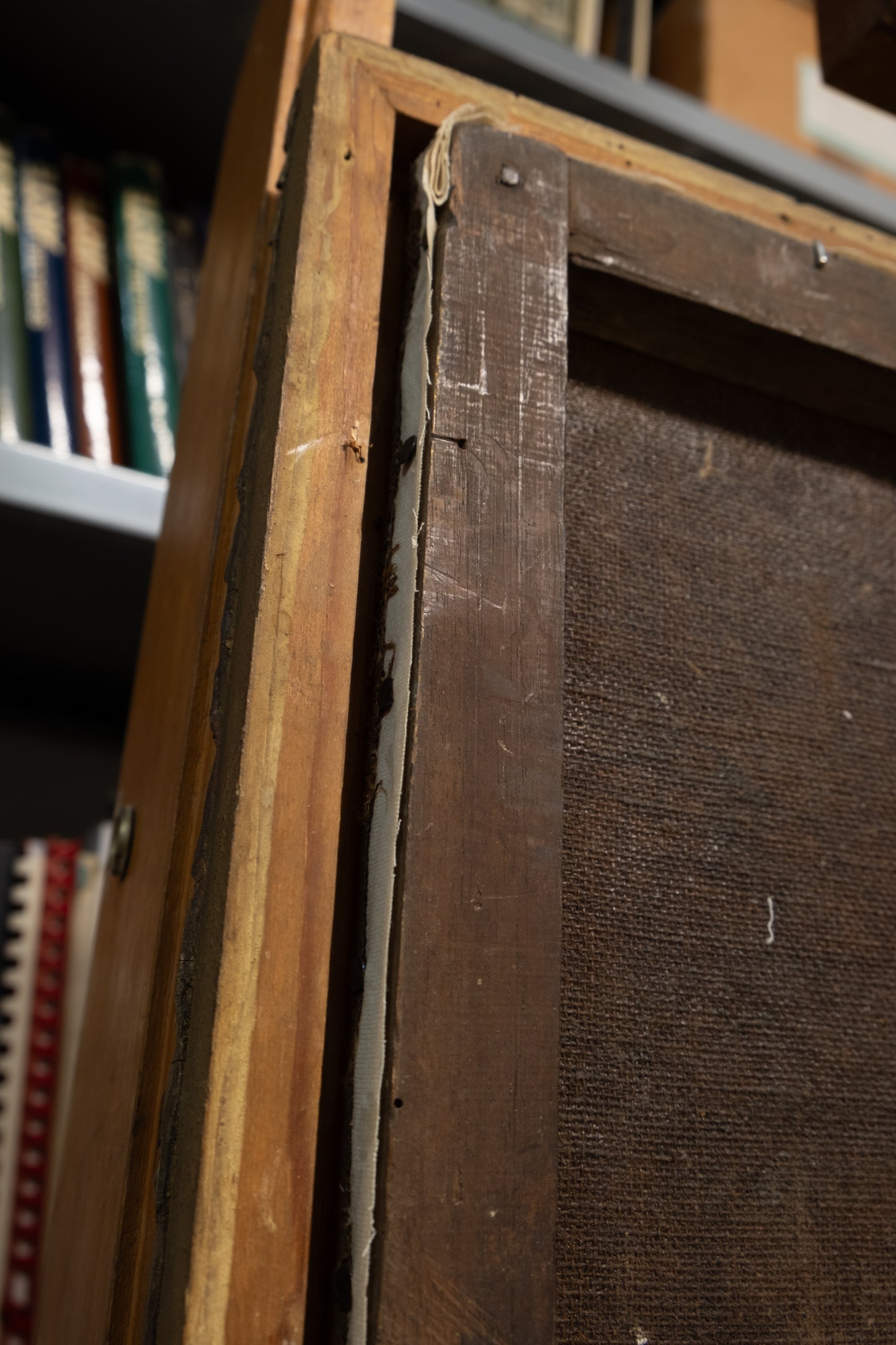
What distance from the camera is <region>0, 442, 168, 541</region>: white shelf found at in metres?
0.66

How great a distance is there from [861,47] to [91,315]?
0.55 metres

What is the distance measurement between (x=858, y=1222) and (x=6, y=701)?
84 centimetres

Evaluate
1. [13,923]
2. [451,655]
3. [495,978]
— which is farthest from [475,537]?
[13,923]

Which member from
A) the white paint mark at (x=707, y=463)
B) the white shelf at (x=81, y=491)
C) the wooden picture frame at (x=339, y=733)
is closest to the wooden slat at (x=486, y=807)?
the wooden picture frame at (x=339, y=733)

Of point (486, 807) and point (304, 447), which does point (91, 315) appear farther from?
point (486, 807)

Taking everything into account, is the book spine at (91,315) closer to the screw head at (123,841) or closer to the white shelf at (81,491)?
the white shelf at (81,491)

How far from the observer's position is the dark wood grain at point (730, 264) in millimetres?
453

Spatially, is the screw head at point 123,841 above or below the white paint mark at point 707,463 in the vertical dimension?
below

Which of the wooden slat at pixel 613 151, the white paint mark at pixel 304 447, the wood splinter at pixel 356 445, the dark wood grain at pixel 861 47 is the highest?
the dark wood grain at pixel 861 47

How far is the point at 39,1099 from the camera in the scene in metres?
0.71

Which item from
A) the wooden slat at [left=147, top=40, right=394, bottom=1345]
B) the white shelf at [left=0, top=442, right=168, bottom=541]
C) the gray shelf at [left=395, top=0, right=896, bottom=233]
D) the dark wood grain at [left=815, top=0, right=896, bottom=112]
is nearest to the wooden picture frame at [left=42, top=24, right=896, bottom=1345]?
the wooden slat at [left=147, top=40, right=394, bottom=1345]

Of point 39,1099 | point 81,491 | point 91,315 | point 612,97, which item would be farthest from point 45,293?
point 39,1099

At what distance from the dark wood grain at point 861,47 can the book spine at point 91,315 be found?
51cm

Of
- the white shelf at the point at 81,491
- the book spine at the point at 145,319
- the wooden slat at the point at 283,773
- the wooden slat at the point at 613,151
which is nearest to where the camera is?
the wooden slat at the point at 283,773
